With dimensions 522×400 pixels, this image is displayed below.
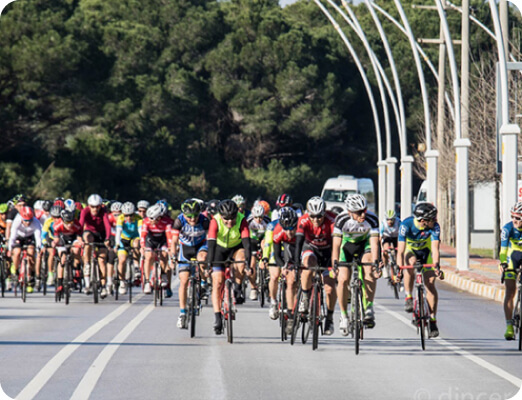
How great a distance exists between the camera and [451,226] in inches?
1984

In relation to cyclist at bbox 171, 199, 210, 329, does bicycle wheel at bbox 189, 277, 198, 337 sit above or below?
below

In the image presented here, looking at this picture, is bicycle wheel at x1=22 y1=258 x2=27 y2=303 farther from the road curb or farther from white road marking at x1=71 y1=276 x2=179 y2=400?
the road curb

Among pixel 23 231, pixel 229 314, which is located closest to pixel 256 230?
pixel 23 231

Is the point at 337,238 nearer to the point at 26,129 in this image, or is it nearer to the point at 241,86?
the point at 26,129

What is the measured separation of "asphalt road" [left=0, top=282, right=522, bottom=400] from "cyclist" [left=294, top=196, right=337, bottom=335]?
1.73ft

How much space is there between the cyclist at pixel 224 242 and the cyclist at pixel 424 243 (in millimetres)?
1980

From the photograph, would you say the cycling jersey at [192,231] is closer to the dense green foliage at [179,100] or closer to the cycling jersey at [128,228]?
the cycling jersey at [128,228]

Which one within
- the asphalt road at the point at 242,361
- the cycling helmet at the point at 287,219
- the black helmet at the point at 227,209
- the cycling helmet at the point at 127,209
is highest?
the cycling helmet at the point at 127,209

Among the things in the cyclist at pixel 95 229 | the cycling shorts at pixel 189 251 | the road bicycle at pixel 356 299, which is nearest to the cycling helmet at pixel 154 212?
the cyclist at pixel 95 229

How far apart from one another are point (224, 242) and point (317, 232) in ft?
4.51

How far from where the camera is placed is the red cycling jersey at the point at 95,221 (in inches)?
808

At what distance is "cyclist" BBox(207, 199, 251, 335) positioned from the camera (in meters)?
14.1

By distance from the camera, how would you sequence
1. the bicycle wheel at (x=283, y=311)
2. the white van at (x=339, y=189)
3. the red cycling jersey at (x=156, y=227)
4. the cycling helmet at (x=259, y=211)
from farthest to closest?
1. the white van at (x=339, y=189)
2. the cycling helmet at (x=259, y=211)
3. the red cycling jersey at (x=156, y=227)
4. the bicycle wheel at (x=283, y=311)

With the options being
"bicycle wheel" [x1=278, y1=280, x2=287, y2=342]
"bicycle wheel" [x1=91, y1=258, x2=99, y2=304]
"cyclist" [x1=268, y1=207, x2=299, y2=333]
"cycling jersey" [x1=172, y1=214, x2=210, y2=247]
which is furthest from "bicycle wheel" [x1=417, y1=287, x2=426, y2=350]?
"bicycle wheel" [x1=91, y1=258, x2=99, y2=304]
